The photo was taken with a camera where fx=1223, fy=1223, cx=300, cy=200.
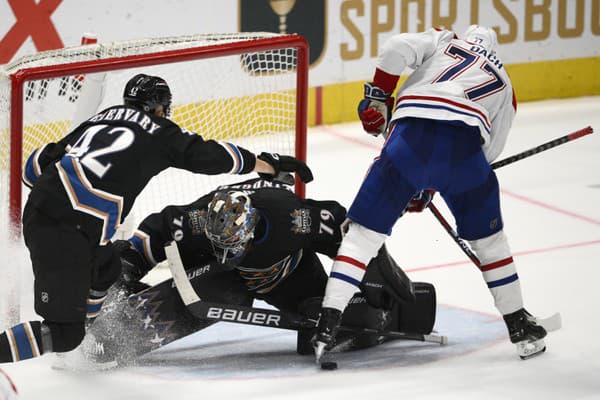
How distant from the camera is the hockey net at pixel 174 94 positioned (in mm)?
3795

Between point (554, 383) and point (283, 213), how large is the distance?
3.10 ft

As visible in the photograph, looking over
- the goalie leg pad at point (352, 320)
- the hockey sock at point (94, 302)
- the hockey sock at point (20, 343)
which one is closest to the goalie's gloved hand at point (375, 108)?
the goalie leg pad at point (352, 320)

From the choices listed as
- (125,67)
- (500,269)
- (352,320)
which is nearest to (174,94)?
(125,67)

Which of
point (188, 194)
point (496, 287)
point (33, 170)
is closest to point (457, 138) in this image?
point (496, 287)

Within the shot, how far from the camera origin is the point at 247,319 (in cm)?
368

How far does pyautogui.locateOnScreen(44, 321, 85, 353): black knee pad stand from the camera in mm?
3330

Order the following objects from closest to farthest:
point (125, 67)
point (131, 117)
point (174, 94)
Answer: point (131, 117), point (125, 67), point (174, 94)

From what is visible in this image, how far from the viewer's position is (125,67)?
3998 millimetres

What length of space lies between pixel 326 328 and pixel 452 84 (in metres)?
0.82

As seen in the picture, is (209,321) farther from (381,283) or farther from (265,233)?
(381,283)

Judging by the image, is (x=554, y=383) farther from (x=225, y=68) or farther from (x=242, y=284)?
(x=225, y=68)

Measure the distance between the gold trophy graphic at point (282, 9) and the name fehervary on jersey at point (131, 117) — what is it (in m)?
3.53

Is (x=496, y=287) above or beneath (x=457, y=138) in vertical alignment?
beneath

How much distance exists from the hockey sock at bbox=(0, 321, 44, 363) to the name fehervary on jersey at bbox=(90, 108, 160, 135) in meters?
0.62
